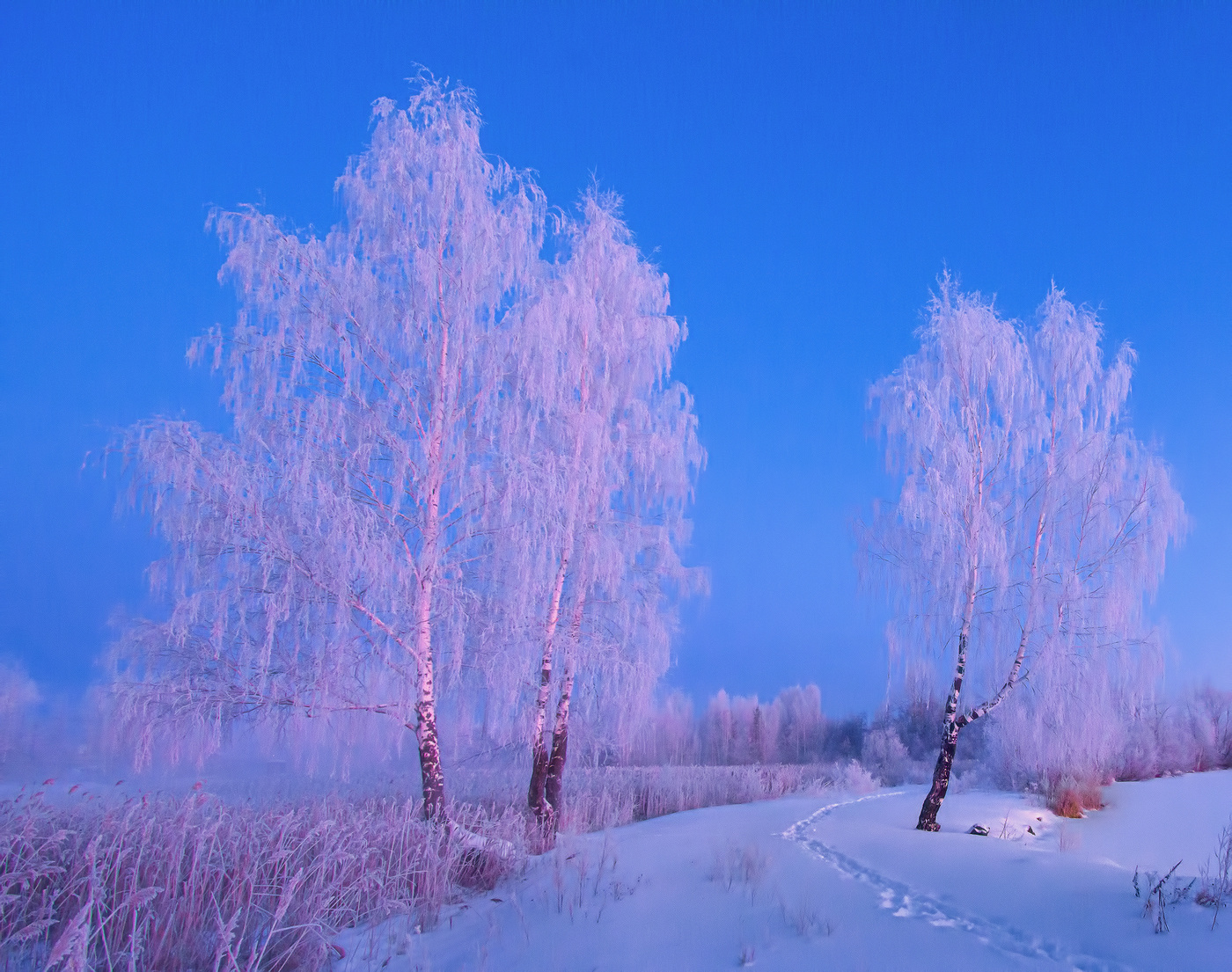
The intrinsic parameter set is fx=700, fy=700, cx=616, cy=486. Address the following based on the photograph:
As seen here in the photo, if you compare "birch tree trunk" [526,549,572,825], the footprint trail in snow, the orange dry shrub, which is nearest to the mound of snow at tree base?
the footprint trail in snow

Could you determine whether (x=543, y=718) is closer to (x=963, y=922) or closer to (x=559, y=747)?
(x=559, y=747)

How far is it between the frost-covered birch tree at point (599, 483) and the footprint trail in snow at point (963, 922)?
4404 mm

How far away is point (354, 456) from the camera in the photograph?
27.2ft

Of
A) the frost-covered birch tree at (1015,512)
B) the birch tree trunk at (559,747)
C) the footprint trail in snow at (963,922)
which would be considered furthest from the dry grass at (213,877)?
the frost-covered birch tree at (1015,512)

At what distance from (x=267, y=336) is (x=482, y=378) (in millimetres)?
2590

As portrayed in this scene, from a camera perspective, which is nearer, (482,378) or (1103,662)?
(482,378)

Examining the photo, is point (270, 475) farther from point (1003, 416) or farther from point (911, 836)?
point (1003, 416)

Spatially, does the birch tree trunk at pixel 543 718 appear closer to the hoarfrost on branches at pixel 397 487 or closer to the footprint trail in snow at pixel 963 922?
the hoarfrost on branches at pixel 397 487

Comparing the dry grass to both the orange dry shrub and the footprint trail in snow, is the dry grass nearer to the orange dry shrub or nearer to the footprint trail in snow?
the footprint trail in snow

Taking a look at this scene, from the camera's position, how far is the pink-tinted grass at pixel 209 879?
13.8ft

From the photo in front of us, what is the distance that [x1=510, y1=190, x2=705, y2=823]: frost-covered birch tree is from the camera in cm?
942

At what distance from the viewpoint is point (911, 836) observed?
845cm

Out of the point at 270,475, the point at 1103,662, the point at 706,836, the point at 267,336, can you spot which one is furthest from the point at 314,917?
the point at 1103,662

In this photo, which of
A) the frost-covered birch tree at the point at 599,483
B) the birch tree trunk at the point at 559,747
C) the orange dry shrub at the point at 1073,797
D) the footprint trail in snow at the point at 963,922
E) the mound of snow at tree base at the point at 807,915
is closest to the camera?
the footprint trail in snow at the point at 963,922
